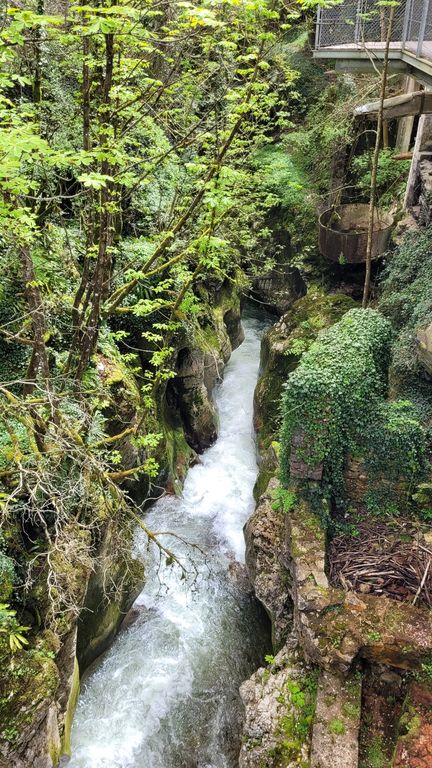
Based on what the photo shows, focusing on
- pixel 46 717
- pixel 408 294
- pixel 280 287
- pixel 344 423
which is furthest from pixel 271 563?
pixel 280 287

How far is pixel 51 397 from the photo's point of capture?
5.71 m

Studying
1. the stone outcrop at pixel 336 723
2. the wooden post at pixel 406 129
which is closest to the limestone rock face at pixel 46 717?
the stone outcrop at pixel 336 723

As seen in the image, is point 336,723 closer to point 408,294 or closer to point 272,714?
point 272,714

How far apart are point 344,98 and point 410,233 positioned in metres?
8.59

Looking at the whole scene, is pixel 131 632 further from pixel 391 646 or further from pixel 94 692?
pixel 391 646

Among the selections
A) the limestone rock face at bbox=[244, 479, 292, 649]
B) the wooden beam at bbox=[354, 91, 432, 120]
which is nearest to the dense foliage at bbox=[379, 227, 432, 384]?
the wooden beam at bbox=[354, 91, 432, 120]

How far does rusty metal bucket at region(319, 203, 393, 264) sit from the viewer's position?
12.9 m

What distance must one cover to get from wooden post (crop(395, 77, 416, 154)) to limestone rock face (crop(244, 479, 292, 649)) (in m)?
12.1

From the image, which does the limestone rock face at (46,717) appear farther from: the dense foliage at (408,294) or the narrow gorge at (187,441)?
the dense foliage at (408,294)

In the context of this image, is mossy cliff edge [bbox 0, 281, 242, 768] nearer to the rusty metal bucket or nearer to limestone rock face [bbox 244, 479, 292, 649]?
limestone rock face [bbox 244, 479, 292, 649]

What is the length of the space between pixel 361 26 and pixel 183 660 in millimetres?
14509

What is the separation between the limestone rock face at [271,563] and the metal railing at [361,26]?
10.0 m

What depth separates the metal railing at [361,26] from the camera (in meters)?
10.9

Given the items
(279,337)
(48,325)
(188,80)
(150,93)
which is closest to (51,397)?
(48,325)
